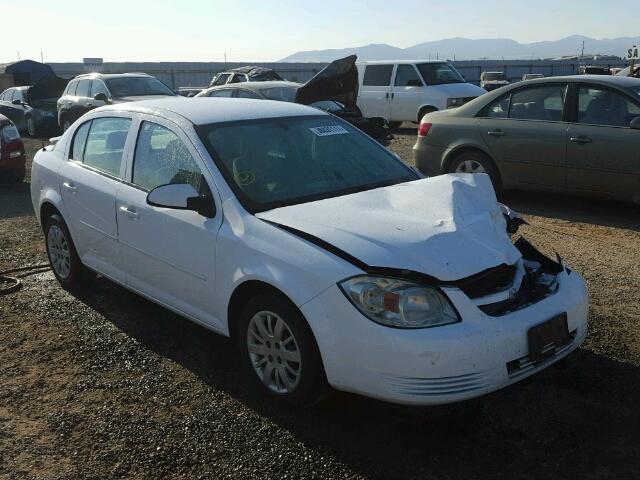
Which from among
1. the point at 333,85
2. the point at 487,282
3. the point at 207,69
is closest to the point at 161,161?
the point at 487,282

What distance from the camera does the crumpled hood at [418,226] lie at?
10.6ft

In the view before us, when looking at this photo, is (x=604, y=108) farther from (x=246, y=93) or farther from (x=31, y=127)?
(x=31, y=127)

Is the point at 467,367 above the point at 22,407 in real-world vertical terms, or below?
above

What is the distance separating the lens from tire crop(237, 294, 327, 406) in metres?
3.36

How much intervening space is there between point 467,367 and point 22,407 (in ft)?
8.00

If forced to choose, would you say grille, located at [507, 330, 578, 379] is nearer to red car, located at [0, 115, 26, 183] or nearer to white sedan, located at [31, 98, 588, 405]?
white sedan, located at [31, 98, 588, 405]

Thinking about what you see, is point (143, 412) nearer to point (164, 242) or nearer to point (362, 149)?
point (164, 242)

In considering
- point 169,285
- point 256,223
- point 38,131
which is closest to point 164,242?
point 169,285

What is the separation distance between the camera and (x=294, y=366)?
3.50 metres

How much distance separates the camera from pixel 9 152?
1070 centimetres

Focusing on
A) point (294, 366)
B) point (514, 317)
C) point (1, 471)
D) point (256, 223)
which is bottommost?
point (1, 471)

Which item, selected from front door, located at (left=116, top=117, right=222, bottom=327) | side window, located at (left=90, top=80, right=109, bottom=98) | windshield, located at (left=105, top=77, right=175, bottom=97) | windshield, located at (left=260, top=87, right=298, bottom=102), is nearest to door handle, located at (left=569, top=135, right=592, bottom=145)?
front door, located at (left=116, top=117, right=222, bottom=327)

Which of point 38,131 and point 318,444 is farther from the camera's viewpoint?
point 38,131

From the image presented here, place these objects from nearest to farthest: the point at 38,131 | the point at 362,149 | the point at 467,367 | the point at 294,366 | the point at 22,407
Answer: the point at 467,367
the point at 294,366
the point at 22,407
the point at 362,149
the point at 38,131
